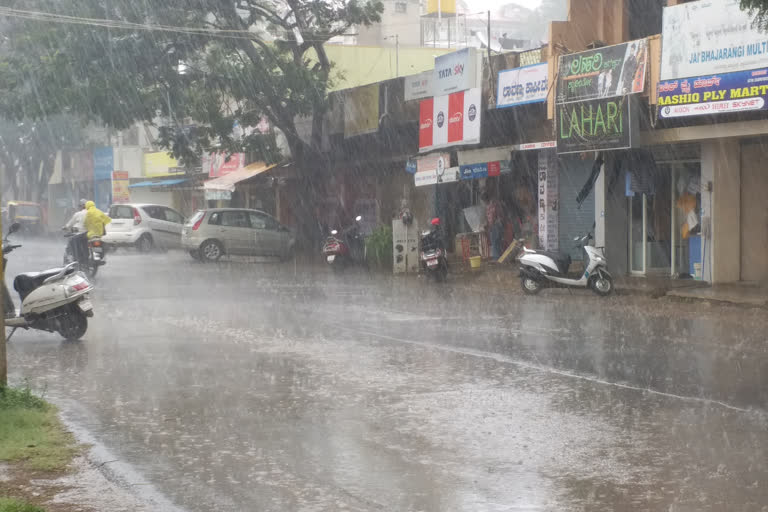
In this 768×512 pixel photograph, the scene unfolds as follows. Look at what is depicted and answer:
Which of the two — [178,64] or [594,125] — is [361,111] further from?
[594,125]

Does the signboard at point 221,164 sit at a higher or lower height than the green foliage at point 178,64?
lower

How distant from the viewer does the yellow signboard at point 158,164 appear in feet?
165

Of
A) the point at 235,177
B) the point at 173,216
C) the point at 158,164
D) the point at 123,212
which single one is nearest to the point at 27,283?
the point at 123,212

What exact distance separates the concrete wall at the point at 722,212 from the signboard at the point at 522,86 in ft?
14.6

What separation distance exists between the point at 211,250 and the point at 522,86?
438 inches

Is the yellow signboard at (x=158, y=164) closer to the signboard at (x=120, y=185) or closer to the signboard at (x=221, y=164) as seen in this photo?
the signboard at (x=120, y=185)

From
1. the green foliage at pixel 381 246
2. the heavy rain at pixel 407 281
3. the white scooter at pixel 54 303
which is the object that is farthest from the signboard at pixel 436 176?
the white scooter at pixel 54 303

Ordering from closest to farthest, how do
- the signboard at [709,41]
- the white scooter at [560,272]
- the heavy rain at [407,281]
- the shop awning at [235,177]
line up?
the heavy rain at [407,281] < the signboard at [709,41] < the white scooter at [560,272] < the shop awning at [235,177]

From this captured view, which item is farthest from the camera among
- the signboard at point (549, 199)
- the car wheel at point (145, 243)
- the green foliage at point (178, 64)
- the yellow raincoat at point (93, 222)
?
the car wheel at point (145, 243)

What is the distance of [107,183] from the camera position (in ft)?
190

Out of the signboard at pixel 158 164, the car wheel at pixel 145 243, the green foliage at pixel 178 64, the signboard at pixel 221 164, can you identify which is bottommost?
the car wheel at pixel 145 243

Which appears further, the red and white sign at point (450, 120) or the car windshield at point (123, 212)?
the car windshield at point (123, 212)

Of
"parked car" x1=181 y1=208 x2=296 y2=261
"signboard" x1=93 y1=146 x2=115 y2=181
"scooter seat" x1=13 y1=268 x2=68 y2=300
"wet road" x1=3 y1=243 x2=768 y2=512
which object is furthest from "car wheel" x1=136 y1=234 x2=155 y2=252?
"scooter seat" x1=13 y1=268 x2=68 y2=300

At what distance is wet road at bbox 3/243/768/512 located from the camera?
5.79 meters
